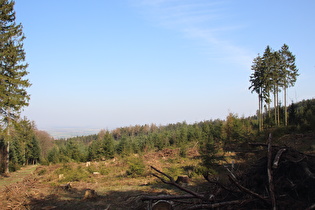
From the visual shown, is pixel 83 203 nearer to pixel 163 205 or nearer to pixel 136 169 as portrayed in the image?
pixel 163 205

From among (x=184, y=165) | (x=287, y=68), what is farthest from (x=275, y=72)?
(x=184, y=165)

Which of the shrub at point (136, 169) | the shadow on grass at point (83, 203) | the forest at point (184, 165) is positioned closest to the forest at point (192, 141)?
the forest at point (184, 165)

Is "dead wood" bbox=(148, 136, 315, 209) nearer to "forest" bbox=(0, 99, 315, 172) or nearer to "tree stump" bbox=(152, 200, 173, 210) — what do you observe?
"tree stump" bbox=(152, 200, 173, 210)

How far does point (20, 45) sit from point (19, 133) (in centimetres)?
783

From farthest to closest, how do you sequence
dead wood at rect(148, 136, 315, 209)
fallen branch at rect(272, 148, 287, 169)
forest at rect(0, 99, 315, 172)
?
1. forest at rect(0, 99, 315, 172)
2. fallen branch at rect(272, 148, 287, 169)
3. dead wood at rect(148, 136, 315, 209)

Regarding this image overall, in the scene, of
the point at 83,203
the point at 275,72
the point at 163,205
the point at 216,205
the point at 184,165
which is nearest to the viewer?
the point at 216,205

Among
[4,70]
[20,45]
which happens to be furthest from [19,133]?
[20,45]

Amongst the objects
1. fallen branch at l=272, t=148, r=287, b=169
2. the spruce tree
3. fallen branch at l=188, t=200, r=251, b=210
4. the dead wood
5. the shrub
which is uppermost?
the spruce tree

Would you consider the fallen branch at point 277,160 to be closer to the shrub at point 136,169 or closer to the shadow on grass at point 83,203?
the shadow on grass at point 83,203

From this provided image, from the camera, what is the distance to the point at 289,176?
8.64ft

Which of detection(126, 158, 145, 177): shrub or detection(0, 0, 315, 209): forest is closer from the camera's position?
detection(0, 0, 315, 209): forest

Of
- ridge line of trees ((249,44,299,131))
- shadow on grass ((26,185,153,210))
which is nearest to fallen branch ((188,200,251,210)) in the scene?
shadow on grass ((26,185,153,210))

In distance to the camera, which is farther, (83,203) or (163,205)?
(83,203)

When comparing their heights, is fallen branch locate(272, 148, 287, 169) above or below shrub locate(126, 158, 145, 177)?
above
